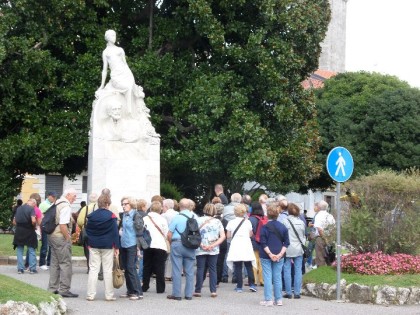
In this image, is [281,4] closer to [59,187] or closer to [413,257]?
[413,257]

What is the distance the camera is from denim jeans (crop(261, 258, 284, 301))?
15961 millimetres

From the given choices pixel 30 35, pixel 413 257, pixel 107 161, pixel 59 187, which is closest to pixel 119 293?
pixel 413 257

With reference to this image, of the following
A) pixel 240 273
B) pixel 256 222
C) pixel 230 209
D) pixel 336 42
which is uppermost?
pixel 336 42

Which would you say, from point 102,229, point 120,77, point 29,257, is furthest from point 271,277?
point 120,77

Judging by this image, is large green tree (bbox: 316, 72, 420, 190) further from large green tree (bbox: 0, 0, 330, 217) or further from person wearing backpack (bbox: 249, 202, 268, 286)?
person wearing backpack (bbox: 249, 202, 268, 286)

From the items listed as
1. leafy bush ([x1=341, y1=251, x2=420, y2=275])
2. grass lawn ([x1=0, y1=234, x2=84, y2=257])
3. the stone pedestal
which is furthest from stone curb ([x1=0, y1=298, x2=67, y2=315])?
the stone pedestal

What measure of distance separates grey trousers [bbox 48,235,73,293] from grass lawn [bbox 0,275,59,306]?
76.6 inches

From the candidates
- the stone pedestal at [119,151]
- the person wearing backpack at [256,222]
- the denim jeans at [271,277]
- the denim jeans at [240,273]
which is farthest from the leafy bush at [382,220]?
the stone pedestal at [119,151]

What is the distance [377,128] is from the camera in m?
54.8

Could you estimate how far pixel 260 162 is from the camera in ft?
99.7

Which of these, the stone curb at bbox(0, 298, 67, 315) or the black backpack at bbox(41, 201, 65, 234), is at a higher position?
the black backpack at bbox(41, 201, 65, 234)

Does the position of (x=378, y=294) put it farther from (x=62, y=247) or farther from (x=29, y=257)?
(x=29, y=257)

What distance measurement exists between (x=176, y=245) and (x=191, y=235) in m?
0.37

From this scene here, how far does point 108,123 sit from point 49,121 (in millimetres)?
6815
